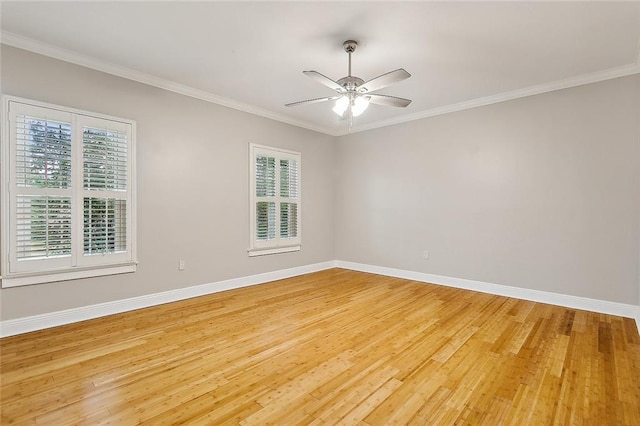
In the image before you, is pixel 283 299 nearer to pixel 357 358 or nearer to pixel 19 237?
pixel 357 358

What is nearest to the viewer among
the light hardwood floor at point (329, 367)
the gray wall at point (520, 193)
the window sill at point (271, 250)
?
the light hardwood floor at point (329, 367)

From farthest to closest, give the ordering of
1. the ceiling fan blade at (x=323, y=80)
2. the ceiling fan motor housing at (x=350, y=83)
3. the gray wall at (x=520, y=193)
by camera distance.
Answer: the gray wall at (x=520, y=193) → the ceiling fan motor housing at (x=350, y=83) → the ceiling fan blade at (x=323, y=80)

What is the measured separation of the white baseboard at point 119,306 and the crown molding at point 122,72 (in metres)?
2.64

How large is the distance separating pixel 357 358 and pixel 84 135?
361cm

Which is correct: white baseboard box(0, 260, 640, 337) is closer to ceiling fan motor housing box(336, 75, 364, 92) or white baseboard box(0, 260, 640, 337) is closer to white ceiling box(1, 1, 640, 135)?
white ceiling box(1, 1, 640, 135)

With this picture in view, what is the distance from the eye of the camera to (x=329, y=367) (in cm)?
232

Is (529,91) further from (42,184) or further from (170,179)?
(42,184)

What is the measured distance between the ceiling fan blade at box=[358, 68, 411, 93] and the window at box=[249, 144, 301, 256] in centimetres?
251

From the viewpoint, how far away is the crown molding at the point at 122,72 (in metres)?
2.91

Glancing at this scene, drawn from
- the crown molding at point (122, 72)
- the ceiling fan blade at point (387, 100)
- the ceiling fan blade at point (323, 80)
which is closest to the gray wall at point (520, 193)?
the ceiling fan blade at point (387, 100)

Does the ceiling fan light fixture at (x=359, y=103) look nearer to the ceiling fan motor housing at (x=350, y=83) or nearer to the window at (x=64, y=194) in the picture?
the ceiling fan motor housing at (x=350, y=83)

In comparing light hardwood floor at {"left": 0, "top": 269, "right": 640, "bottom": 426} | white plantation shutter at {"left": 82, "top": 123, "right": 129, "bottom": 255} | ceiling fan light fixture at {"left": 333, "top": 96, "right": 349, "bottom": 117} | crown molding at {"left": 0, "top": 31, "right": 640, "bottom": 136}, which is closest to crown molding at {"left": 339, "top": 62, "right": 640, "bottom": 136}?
crown molding at {"left": 0, "top": 31, "right": 640, "bottom": 136}

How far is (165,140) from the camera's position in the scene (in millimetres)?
3938

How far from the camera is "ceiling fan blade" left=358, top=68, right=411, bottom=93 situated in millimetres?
2609
